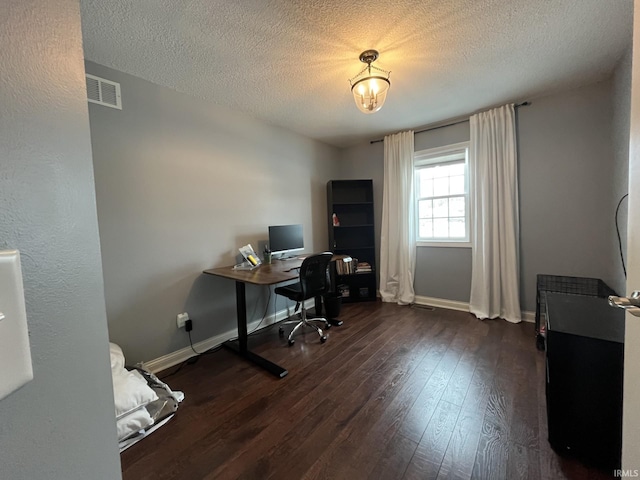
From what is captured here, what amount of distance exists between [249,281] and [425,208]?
2828mm

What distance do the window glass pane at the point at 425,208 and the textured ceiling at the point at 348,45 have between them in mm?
1401

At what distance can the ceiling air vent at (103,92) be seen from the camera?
1.93m

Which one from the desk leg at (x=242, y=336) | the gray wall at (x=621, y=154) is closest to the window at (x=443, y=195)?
the gray wall at (x=621, y=154)

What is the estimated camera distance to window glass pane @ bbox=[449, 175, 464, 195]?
350cm

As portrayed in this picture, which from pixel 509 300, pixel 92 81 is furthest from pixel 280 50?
pixel 509 300

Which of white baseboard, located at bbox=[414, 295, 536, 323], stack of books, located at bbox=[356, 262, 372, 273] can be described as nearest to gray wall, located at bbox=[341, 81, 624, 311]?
white baseboard, located at bbox=[414, 295, 536, 323]

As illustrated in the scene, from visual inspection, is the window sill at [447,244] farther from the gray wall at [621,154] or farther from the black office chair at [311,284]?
the black office chair at [311,284]

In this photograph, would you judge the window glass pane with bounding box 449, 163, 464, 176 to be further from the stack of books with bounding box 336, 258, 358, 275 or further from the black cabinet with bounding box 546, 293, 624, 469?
the black cabinet with bounding box 546, 293, 624, 469

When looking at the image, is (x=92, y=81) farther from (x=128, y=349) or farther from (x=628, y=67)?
(x=628, y=67)

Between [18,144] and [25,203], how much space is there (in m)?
0.08

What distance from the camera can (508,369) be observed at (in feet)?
6.79

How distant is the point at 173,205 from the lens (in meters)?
2.39

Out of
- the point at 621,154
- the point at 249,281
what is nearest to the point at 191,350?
the point at 249,281

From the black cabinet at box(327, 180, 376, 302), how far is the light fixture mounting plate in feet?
6.42
